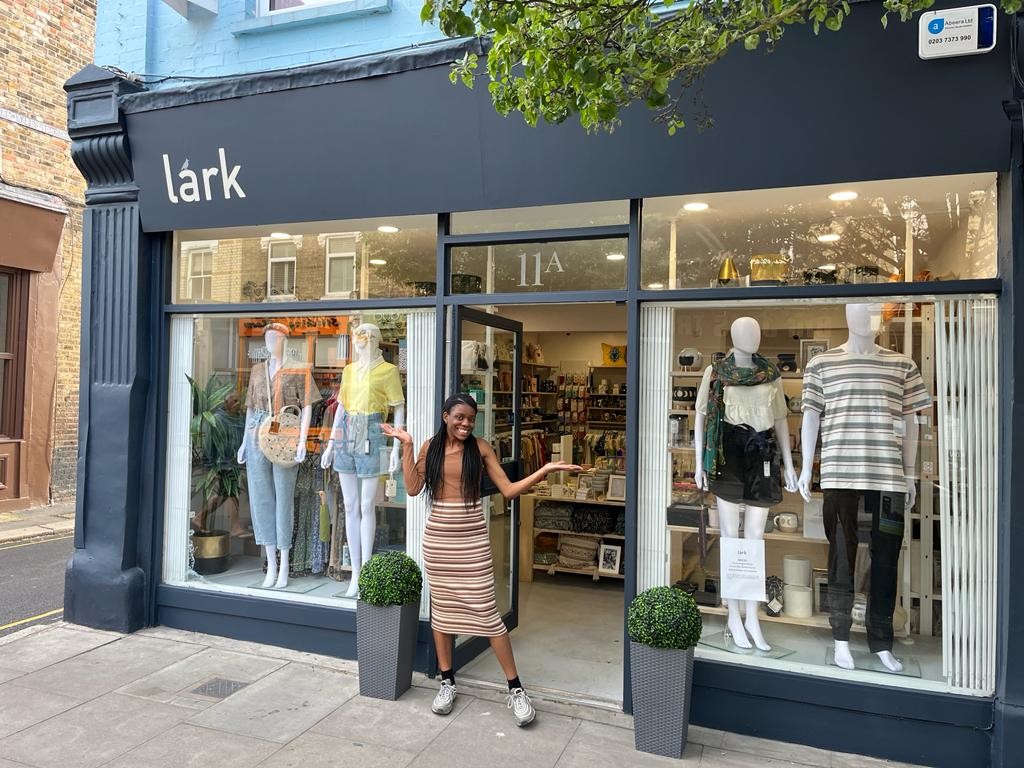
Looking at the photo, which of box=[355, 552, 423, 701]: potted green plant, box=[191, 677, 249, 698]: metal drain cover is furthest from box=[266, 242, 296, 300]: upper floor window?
box=[191, 677, 249, 698]: metal drain cover

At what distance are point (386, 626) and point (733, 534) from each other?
224cm

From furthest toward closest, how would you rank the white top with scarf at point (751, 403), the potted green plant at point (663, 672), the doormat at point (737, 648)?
the white top with scarf at point (751, 403) → the doormat at point (737, 648) → the potted green plant at point (663, 672)

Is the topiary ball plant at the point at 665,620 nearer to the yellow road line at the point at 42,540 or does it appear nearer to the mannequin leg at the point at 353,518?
the mannequin leg at the point at 353,518

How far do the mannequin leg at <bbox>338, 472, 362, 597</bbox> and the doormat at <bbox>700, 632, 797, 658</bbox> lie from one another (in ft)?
8.34

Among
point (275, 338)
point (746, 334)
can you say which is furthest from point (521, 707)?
point (275, 338)

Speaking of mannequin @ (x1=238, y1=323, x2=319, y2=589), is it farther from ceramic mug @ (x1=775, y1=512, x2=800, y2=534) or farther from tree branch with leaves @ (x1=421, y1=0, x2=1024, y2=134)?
ceramic mug @ (x1=775, y1=512, x2=800, y2=534)

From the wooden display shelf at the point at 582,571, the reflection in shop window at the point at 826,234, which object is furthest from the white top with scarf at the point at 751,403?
the wooden display shelf at the point at 582,571

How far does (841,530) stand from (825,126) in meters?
2.34

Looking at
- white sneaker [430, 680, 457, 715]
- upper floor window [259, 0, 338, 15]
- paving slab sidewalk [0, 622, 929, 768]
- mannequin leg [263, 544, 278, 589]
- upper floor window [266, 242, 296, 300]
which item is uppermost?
upper floor window [259, 0, 338, 15]

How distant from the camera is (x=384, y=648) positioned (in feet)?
15.0

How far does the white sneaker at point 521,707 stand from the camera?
423cm

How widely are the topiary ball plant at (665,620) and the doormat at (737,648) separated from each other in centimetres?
57

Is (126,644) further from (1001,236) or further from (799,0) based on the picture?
(1001,236)

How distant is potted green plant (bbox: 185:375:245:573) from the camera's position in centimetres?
597
